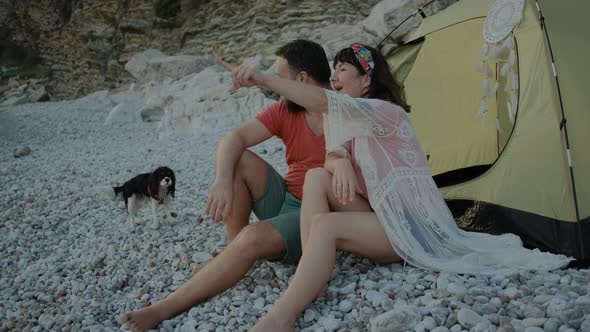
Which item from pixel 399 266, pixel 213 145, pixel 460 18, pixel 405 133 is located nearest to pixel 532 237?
pixel 399 266

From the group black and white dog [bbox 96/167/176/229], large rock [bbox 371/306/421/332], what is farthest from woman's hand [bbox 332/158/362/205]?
black and white dog [bbox 96/167/176/229]

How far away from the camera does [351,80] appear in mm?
2695

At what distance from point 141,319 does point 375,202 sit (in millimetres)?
1300

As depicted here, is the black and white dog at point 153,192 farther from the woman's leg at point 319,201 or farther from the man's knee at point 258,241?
the woman's leg at point 319,201

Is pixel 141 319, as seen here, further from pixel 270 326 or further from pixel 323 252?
pixel 323 252

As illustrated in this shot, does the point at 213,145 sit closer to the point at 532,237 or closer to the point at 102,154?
the point at 102,154

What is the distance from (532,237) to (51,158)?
925cm

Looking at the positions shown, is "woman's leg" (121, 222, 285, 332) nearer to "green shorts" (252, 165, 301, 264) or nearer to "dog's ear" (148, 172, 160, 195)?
"green shorts" (252, 165, 301, 264)

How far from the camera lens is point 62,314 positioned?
3256 millimetres

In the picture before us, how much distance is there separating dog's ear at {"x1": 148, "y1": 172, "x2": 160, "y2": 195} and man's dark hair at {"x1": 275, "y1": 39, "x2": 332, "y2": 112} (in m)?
2.59

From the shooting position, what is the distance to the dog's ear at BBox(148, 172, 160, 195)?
5074mm

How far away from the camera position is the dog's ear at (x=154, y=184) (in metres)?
5.07

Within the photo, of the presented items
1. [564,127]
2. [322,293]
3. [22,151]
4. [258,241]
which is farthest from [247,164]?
[22,151]

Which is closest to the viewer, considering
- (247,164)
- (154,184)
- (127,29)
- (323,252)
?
(323,252)
